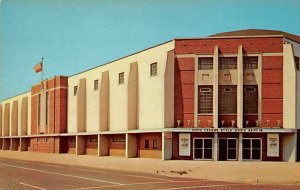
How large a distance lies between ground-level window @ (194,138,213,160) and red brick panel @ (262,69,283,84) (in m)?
7.46

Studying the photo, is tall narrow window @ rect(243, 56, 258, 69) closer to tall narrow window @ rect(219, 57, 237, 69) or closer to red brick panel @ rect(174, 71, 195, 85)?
tall narrow window @ rect(219, 57, 237, 69)

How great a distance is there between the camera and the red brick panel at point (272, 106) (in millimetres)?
35812

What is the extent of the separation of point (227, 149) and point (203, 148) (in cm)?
216

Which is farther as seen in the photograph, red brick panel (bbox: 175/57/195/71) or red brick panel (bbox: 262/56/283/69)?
red brick panel (bbox: 175/57/195/71)

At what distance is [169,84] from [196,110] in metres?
3.57

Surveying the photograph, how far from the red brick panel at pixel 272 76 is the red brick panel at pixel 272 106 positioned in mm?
1734

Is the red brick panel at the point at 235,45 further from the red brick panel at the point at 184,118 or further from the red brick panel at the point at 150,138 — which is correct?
the red brick panel at the point at 150,138

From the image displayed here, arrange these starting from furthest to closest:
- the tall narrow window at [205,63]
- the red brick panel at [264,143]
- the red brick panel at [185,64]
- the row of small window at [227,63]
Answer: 1. the red brick panel at [185,64]
2. the tall narrow window at [205,63]
3. the row of small window at [227,63]
4. the red brick panel at [264,143]

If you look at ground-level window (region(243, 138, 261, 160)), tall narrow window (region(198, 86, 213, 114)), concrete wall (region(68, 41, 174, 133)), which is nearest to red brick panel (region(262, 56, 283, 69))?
tall narrow window (region(198, 86, 213, 114))

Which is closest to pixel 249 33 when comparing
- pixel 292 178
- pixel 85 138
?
pixel 85 138

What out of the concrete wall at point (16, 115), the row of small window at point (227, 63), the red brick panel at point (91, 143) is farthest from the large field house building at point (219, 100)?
the concrete wall at point (16, 115)

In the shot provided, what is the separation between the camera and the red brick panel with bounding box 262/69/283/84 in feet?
117

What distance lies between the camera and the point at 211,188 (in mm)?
16656

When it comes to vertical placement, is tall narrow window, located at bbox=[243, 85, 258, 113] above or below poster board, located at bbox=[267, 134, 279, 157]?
above
